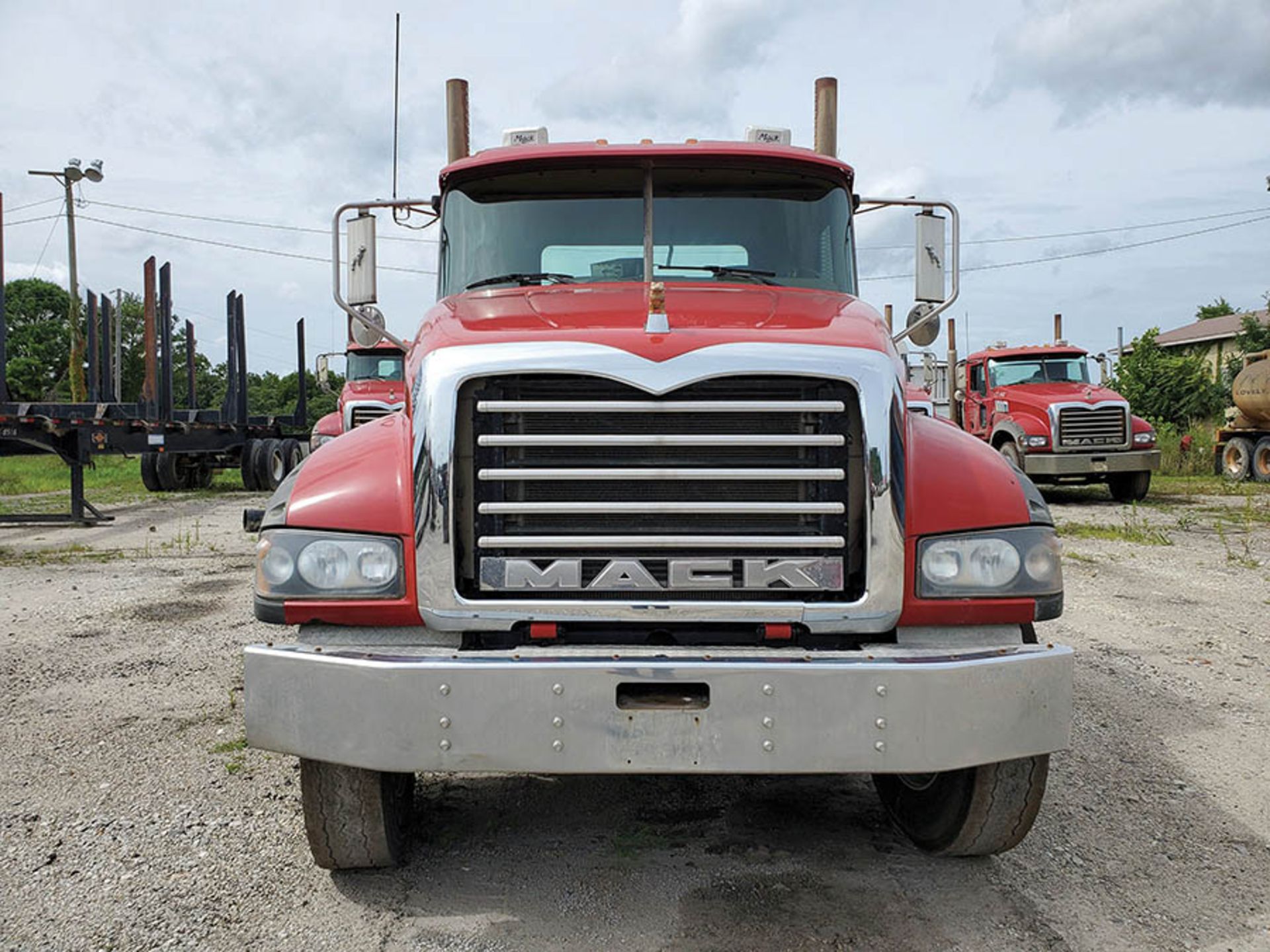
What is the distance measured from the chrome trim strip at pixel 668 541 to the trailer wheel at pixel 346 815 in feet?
2.62

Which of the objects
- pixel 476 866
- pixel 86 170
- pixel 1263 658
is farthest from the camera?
pixel 86 170

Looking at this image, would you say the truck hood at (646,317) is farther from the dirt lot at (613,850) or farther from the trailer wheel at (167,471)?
the trailer wheel at (167,471)

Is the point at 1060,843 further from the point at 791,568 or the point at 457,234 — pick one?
the point at 457,234

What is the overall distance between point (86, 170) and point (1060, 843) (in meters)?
29.6

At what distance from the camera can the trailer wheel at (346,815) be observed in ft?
10.1

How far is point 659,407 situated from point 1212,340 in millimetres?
50517

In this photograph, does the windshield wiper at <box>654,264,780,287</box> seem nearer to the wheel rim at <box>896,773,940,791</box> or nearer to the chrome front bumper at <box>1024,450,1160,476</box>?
the wheel rim at <box>896,773,940,791</box>

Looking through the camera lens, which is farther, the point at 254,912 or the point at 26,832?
the point at 26,832

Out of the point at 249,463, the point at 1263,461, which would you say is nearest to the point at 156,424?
the point at 249,463

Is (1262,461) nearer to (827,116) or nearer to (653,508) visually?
(827,116)

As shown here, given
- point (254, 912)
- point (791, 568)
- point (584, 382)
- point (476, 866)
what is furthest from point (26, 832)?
point (791, 568)

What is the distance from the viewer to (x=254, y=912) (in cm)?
306

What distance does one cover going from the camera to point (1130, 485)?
16359mm

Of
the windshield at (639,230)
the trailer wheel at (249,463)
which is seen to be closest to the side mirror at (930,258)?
the windshield at (639,230)
